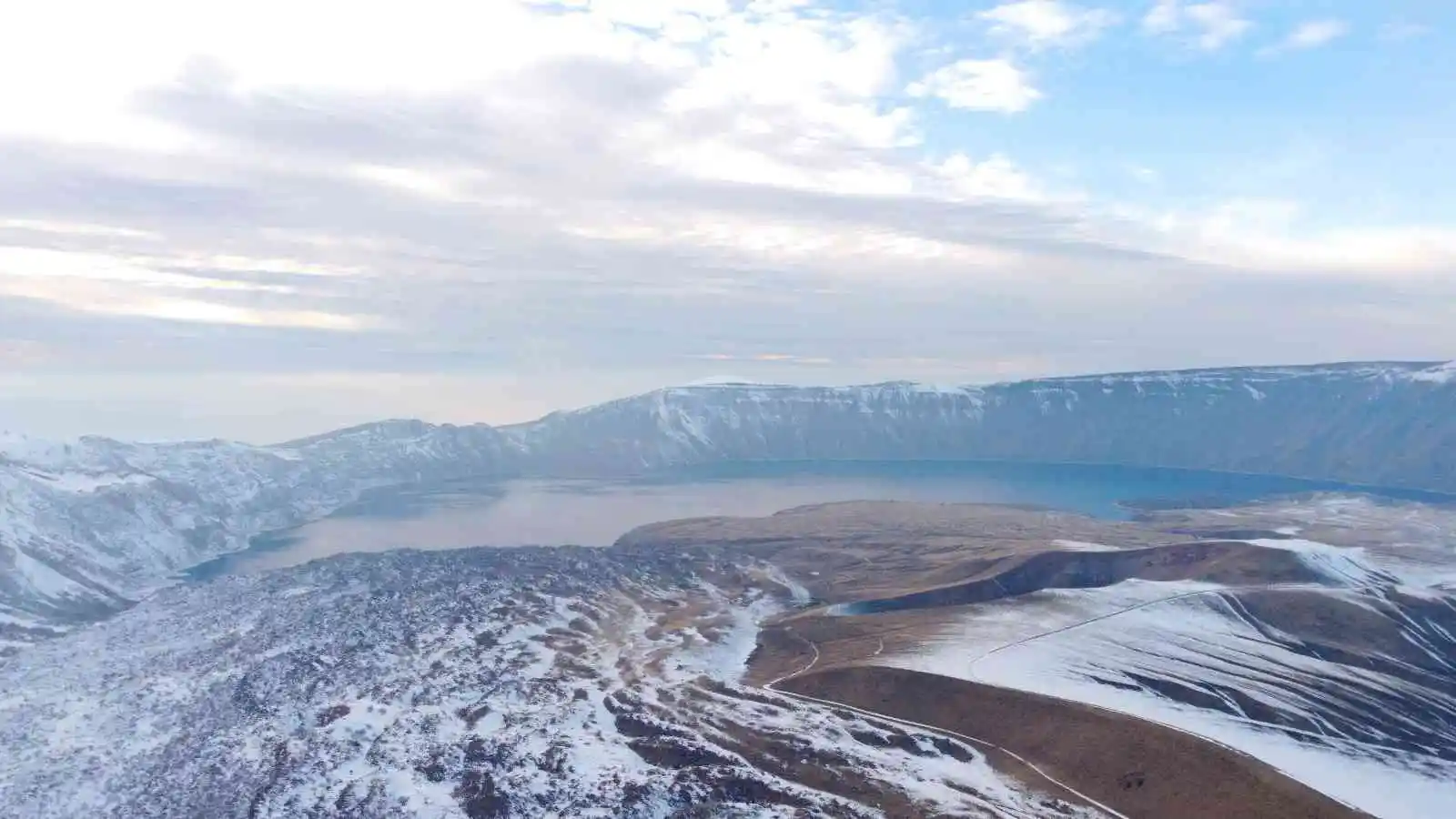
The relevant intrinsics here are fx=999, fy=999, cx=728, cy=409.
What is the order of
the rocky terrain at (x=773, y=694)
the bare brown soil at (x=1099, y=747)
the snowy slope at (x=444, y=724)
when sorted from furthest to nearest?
1. the rocky terrain at (x=773, y=694)
2. the snowy slope at (x=444, y=724)
3. the bare brown soil at (x=1099, y=747)

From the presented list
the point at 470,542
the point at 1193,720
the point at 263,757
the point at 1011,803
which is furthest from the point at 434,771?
the point at 470,542

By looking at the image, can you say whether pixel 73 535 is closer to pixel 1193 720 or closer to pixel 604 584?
pixel 604 584

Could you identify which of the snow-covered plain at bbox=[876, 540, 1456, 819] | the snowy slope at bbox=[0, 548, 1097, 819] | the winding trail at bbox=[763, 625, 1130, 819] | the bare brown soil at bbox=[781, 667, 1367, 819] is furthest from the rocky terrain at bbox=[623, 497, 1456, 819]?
the snowy slope at bbox=[0, 548, 1097, 819]

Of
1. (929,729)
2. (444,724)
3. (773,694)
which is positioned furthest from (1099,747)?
(444,724)

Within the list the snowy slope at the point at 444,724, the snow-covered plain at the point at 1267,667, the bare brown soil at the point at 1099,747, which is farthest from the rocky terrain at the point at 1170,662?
the snowy slope at the point at 444,724

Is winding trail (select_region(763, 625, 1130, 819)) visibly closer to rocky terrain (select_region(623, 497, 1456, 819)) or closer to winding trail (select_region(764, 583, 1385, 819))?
winding trail (select_region(764, 583, 1385, 819))

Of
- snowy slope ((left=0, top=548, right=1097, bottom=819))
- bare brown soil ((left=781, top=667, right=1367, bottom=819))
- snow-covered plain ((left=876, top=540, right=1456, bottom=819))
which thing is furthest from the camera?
snow-covered plain ((left=876, top=540, right=1456, bottom=819))

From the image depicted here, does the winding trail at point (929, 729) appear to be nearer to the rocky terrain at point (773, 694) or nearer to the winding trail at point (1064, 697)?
the winding trail at point (1064, 697)

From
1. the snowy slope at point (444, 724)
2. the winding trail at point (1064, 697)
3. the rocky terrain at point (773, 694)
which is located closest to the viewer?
the snowy slope at point (444, 724)
